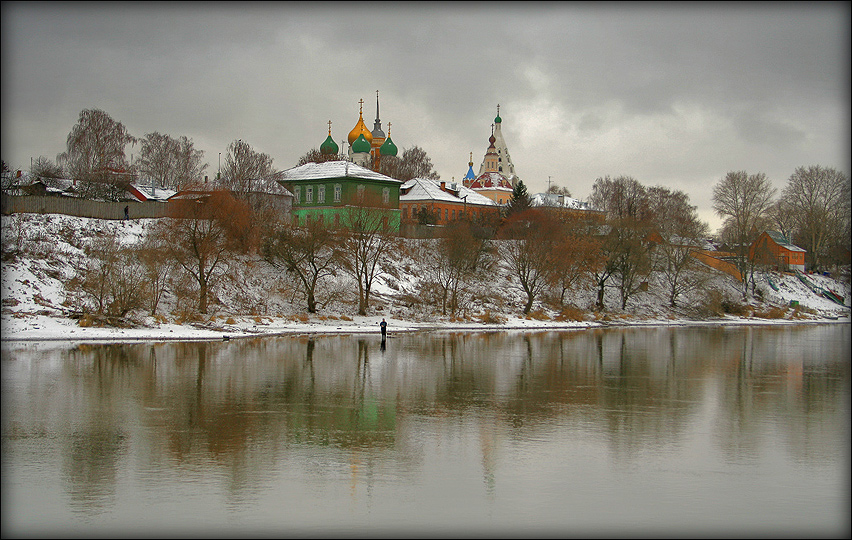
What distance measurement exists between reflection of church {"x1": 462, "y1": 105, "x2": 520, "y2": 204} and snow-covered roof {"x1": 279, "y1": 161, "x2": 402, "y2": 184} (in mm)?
45227

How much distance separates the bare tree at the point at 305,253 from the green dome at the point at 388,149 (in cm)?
4714

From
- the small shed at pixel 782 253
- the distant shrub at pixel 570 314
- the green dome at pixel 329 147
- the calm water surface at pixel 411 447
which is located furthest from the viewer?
the green dome at pixel 329 147

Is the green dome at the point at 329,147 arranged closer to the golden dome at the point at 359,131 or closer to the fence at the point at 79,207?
the golden dome at the point at 359,131

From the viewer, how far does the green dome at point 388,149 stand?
103 m

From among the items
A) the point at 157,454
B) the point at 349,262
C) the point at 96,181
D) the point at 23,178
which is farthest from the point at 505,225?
the point at 157,454

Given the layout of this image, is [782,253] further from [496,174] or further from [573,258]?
[496,174]

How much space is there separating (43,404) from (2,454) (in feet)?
17.0

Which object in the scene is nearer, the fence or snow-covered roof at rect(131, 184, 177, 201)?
the fence

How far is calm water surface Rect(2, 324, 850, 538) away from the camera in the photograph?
1326cm

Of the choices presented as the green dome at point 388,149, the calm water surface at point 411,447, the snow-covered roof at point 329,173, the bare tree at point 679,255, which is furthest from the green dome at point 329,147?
the calm water surface at point 411,447

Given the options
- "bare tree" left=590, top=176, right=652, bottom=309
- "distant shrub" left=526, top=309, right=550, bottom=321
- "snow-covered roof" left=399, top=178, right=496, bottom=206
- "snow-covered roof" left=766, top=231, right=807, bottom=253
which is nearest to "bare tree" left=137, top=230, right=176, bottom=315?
"distant shrub" left=526, top=309, right=550, bottom=321

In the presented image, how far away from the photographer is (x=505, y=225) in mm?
74438

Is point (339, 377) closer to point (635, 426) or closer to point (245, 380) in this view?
point (245, 380)

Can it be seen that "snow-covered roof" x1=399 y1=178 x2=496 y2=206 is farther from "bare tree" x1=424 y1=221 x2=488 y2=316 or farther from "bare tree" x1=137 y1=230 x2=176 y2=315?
"bare tree" x1=137 y1=230 x2=176 y2=315
